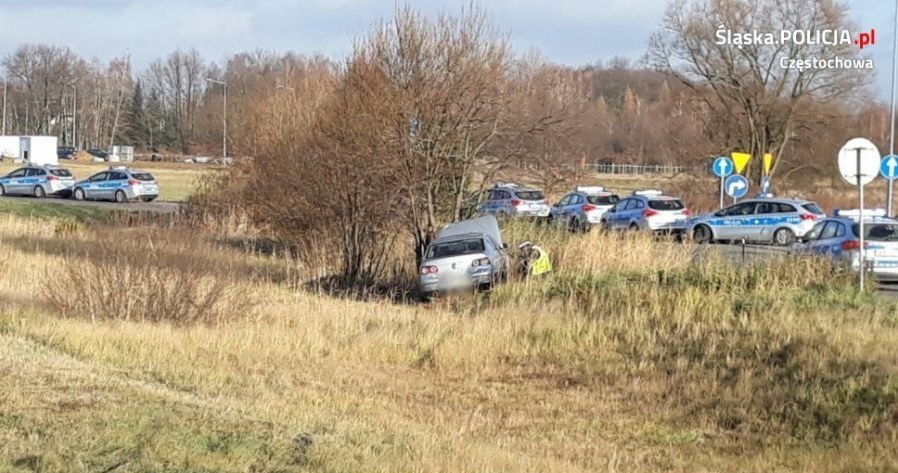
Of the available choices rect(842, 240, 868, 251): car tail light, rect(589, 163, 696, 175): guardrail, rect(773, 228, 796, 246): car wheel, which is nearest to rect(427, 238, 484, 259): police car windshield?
rect(842, 240, 868, 251): car tail light

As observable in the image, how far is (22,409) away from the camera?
7.29m

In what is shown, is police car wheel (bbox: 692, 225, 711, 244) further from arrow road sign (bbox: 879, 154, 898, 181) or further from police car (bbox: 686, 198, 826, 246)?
arrow road sign (bbox: 879, 154, 898, 181)

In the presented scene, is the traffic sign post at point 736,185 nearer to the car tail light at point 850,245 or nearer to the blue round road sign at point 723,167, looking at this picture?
the blue round road sign at point 723,167

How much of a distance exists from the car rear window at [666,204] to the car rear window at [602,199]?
12.2 feet

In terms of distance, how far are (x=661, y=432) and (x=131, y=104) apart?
120 meters

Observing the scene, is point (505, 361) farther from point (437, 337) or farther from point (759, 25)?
point (759, 25)

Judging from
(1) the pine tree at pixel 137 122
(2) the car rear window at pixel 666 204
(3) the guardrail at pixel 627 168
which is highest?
(1) the pine tree at pixel 137 122

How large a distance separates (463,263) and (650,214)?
54.8 ft

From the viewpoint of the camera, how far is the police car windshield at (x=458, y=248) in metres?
20.2

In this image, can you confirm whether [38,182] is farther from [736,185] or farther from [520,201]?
[736,185]

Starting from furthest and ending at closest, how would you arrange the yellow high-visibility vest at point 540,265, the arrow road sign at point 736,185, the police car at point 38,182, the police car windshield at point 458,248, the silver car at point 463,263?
the police car at point 38,182 < the arrow road sign at point 736,185 < the police car windshield at point 458,248 < the silver car at point 463,263 < the yellow high-visibility vest at point 540,265

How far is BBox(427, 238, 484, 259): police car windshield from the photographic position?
66.3 feet

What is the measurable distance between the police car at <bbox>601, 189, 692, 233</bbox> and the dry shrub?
21.0m

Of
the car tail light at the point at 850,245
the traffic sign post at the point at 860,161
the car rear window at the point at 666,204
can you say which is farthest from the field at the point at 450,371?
the car rear window at the point at 666,204
